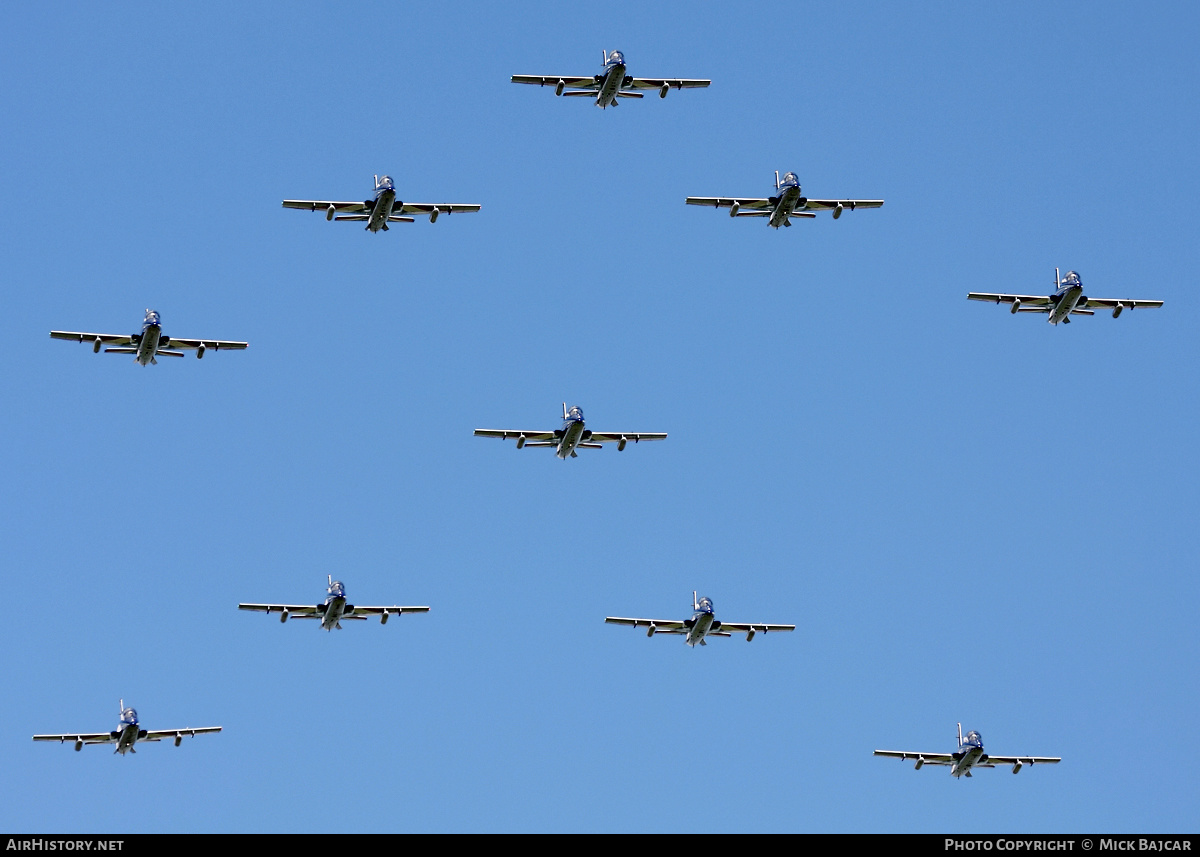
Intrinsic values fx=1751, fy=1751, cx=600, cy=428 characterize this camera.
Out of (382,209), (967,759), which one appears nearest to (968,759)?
(967,759)

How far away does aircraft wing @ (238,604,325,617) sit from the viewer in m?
119

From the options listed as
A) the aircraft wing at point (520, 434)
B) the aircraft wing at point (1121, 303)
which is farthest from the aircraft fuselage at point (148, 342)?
the aircraft wing at point (1121, 303)

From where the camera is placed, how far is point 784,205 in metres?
119

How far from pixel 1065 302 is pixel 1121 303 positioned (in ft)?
19.4

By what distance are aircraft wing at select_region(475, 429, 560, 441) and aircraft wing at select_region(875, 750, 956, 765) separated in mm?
30794

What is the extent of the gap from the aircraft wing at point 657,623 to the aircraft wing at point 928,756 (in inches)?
625

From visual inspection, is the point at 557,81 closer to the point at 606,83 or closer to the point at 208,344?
the point at 606,83

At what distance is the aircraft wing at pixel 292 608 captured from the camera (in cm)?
11869

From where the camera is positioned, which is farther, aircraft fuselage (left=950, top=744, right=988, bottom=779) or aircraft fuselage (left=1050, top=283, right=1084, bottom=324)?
aircraft fuselage (left=1050, top=283, right=1084, bottom=324)

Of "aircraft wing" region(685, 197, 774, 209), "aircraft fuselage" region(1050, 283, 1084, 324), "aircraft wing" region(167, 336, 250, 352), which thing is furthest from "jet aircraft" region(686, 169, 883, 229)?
"aircraft wing" region(167, 336, 250, 352)

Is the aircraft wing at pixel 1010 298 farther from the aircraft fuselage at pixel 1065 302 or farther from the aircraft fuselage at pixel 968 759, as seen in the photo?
the aircraft fuselage at pixel 968 759

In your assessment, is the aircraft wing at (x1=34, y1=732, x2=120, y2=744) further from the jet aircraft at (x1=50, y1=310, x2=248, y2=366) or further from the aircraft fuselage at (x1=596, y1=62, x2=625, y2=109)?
the aircraft fuselage at (x1=596, y1=62, x2=625, y2=109)
